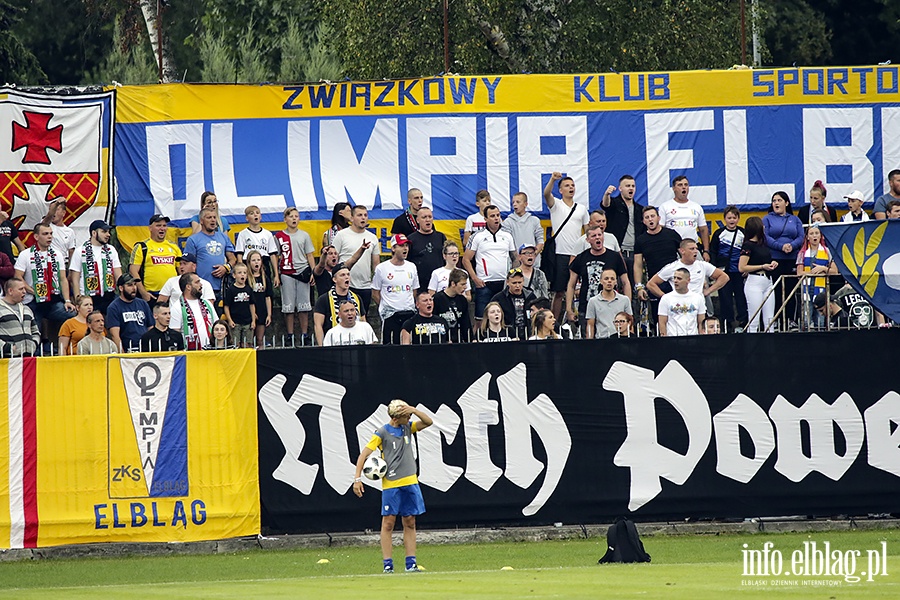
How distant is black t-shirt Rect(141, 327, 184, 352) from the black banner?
1.25 m

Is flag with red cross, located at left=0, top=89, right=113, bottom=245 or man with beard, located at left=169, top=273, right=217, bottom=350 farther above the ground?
flag with red cross, located at left=0, top=89, right=113, bottom=245

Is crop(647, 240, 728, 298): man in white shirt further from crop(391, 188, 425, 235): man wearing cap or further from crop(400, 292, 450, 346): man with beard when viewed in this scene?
crop(391, 188, 425, 235): man wearing cap

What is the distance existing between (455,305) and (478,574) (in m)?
5.43

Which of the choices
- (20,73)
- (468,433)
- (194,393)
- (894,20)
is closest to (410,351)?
(468,433)

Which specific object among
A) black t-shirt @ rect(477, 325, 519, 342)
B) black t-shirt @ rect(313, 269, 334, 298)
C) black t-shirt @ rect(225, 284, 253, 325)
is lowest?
black t-shirt @ rect(477, 325, 519, 342)

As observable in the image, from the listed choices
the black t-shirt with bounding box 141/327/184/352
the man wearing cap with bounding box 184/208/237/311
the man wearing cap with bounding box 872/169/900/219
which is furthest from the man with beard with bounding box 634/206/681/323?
the black t-shirt with bounding box 141/327/184/352

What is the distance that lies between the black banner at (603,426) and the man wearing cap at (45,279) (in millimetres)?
3418

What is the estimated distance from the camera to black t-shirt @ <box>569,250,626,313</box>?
18.7 m

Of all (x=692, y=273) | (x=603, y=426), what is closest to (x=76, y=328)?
(x=603, y=426)

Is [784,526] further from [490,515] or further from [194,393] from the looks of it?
[194,393]

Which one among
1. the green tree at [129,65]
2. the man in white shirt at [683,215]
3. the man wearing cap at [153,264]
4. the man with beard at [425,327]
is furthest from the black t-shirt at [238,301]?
the green tree at [129,65]

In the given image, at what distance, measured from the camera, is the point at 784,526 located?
16.8 m

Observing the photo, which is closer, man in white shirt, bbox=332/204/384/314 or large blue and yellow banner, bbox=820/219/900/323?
large blue and yellow banner, bbox=820/219/900/323

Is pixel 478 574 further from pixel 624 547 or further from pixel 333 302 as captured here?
pixel 333 302
